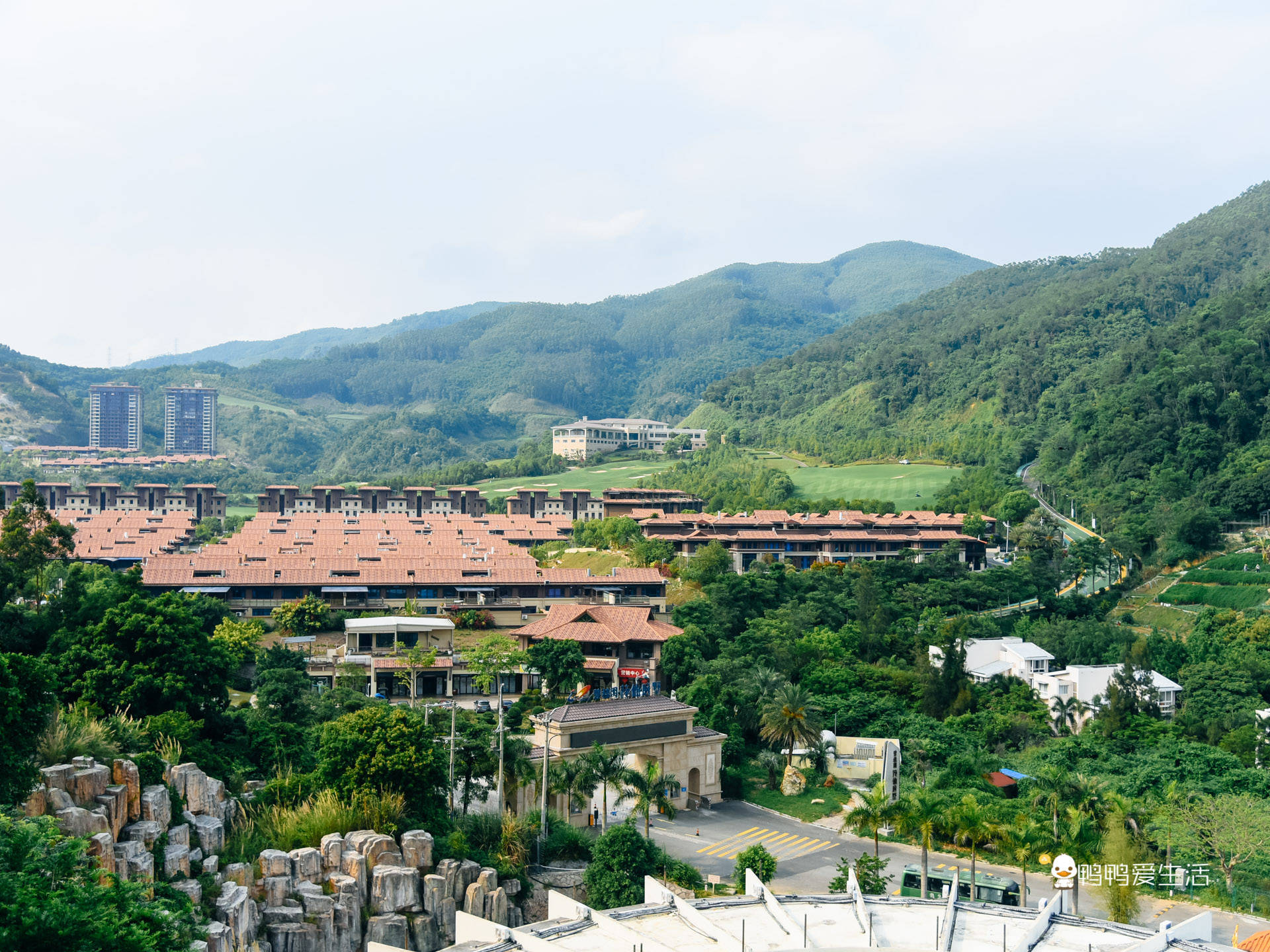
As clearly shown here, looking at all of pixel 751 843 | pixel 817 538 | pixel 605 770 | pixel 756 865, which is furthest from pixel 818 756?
pixel 817 538

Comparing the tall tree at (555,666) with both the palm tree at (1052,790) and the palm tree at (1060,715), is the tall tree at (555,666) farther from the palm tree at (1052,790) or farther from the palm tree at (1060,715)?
the palm tree at (1060,715)

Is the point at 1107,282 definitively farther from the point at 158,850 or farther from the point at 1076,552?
the point at 158,850

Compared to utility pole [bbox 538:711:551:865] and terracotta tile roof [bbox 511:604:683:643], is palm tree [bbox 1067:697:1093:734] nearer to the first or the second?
terracotta tile roof [bbox 511:604:683:643]

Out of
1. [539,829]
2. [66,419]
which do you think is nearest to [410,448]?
[66,419]

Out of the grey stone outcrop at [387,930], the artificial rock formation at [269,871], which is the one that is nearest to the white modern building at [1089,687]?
the artificial rock formation at [269,871]

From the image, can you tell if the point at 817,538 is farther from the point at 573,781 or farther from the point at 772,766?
the point at 573,781
